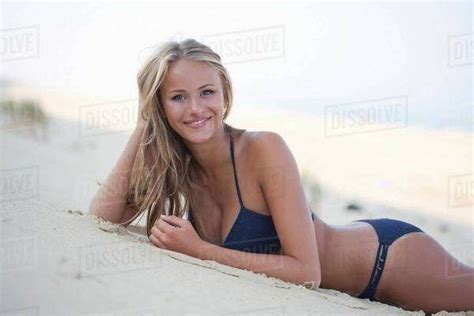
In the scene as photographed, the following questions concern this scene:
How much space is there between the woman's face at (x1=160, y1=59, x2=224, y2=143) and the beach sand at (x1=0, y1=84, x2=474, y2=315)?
570mm

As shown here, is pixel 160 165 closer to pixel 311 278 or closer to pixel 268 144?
pixel 268 144

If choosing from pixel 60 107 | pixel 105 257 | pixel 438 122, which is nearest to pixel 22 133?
pixel 60 107

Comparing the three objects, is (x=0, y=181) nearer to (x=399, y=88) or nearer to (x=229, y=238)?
(x=229, y=238)

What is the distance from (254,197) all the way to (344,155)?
→ 7381 millimetres

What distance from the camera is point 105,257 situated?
2564mm

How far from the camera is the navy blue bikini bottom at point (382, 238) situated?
11.8 ft

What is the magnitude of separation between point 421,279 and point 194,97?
4.70 feet

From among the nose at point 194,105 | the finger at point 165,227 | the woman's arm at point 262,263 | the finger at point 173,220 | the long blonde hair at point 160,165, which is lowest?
the woman's arm at point 262,263

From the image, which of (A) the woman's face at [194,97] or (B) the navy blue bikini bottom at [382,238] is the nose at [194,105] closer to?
(A) the woman's face at [194,97]

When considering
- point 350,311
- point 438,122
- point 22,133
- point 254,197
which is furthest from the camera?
point 438,122

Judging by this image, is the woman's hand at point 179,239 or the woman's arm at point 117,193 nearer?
the woman's hand at point 179,239

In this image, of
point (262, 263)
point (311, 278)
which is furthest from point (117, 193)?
point (311, 278)

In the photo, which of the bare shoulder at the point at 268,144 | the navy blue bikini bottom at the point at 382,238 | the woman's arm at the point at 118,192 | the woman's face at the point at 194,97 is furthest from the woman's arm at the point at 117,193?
the navy blue bikini bottom at the point at 382,238

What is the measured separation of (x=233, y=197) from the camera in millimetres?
3465
